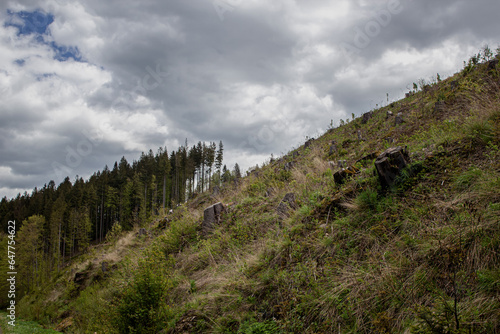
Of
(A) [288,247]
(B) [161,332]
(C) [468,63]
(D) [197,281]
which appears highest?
(C) [468,63]

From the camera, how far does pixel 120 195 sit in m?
54.7

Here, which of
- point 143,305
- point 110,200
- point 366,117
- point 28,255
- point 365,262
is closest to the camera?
point 365,262

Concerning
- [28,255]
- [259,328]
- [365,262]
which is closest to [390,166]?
[365,262]

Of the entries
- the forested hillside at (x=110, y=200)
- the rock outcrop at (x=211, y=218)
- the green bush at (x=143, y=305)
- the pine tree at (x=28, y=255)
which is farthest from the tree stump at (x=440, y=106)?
the pine tree at (x=28, y=255)

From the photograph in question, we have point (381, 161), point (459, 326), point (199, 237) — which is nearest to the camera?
point (459, 326)

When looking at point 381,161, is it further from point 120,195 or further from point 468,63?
point 120,195

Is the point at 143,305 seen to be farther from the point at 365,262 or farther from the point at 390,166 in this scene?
the point at 390,166

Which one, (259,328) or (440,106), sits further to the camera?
(440,106)

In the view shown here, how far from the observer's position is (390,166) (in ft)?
11.7

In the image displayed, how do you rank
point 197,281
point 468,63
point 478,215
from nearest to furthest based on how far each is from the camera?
point 478,215 → point 197,281 → point 468,63

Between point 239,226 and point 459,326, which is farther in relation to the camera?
point 239,226

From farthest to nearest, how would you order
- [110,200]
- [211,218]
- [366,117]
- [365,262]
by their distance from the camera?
[110,200] → [366,117] → [211,218] → [365,262]

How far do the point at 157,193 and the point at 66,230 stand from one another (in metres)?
20.7

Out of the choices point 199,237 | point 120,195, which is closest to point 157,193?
point 120,195
